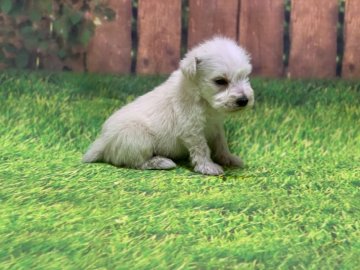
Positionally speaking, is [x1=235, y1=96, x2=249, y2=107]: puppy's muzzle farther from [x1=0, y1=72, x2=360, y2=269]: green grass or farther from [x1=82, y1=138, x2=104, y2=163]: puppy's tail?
Result: [x1=82, y1=138, x2=104, y2=163]: puppy's tail

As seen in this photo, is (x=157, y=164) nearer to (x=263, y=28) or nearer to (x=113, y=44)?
(x=113, y=44)

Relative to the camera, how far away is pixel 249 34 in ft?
11.0

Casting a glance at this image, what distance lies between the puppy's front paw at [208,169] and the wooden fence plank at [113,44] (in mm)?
974

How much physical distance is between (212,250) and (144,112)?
1.10 metres

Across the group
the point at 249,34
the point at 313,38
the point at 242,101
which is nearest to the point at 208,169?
the point at 242,101

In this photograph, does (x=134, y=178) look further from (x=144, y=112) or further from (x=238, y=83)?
(x=238, y=83)

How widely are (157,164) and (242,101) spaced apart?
524mm

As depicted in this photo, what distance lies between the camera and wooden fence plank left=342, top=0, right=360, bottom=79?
3.32 metres

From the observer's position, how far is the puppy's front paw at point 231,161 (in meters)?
2.90

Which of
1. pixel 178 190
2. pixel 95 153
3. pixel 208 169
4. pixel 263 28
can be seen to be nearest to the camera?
pixel 178 190

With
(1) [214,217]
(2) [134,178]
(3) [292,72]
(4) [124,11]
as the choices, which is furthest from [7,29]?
(1) [214,217]

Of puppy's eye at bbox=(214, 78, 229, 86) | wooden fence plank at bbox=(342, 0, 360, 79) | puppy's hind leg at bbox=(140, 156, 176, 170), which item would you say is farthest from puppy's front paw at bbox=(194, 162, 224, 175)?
wooden fence plank at bbox=(342, 0, 360, 79)

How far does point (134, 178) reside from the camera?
2.61 meters

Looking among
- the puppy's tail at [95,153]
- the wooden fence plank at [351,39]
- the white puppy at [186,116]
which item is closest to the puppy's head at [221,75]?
the white puppy at [186,116]
